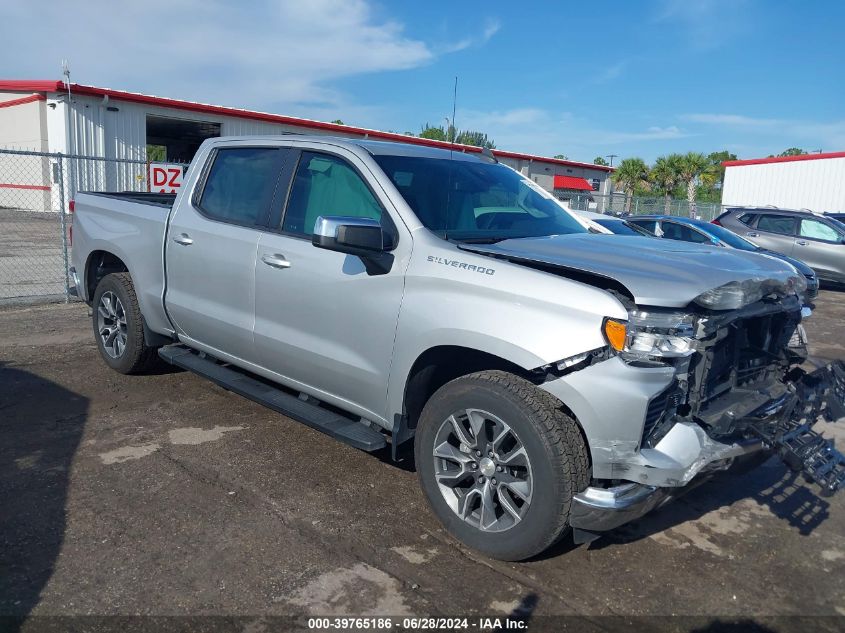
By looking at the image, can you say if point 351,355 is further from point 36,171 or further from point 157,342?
point 36,171

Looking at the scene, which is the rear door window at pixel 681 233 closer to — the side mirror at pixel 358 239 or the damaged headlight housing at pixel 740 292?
the damaged headlight housing at pixel 740 292

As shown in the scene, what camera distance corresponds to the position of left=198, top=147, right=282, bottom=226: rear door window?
474cm

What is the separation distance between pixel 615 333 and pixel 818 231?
15186 millimetres

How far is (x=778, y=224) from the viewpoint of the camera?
1636 cm

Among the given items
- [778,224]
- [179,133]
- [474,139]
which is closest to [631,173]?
[179,133]

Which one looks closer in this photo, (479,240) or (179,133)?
(479,240)

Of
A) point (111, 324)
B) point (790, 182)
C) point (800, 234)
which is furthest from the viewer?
point (790, 182)

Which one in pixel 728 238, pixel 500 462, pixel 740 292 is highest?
pixel 740 292

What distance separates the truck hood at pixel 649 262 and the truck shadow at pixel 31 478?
2503 millimetres

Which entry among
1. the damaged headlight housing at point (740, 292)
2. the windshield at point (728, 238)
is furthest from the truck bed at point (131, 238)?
the windshield at point (728, 238)

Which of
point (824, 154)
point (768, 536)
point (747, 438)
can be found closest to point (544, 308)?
point (747, 438)

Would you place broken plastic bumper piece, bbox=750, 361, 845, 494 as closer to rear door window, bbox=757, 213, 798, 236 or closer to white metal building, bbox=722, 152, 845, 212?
rear door window, bbox=757, 213, 798, 236

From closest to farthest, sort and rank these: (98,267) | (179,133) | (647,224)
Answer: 1. (98,267)
2. (647,224)
3. (179,133)

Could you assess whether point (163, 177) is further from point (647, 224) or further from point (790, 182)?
point (790, 182)
